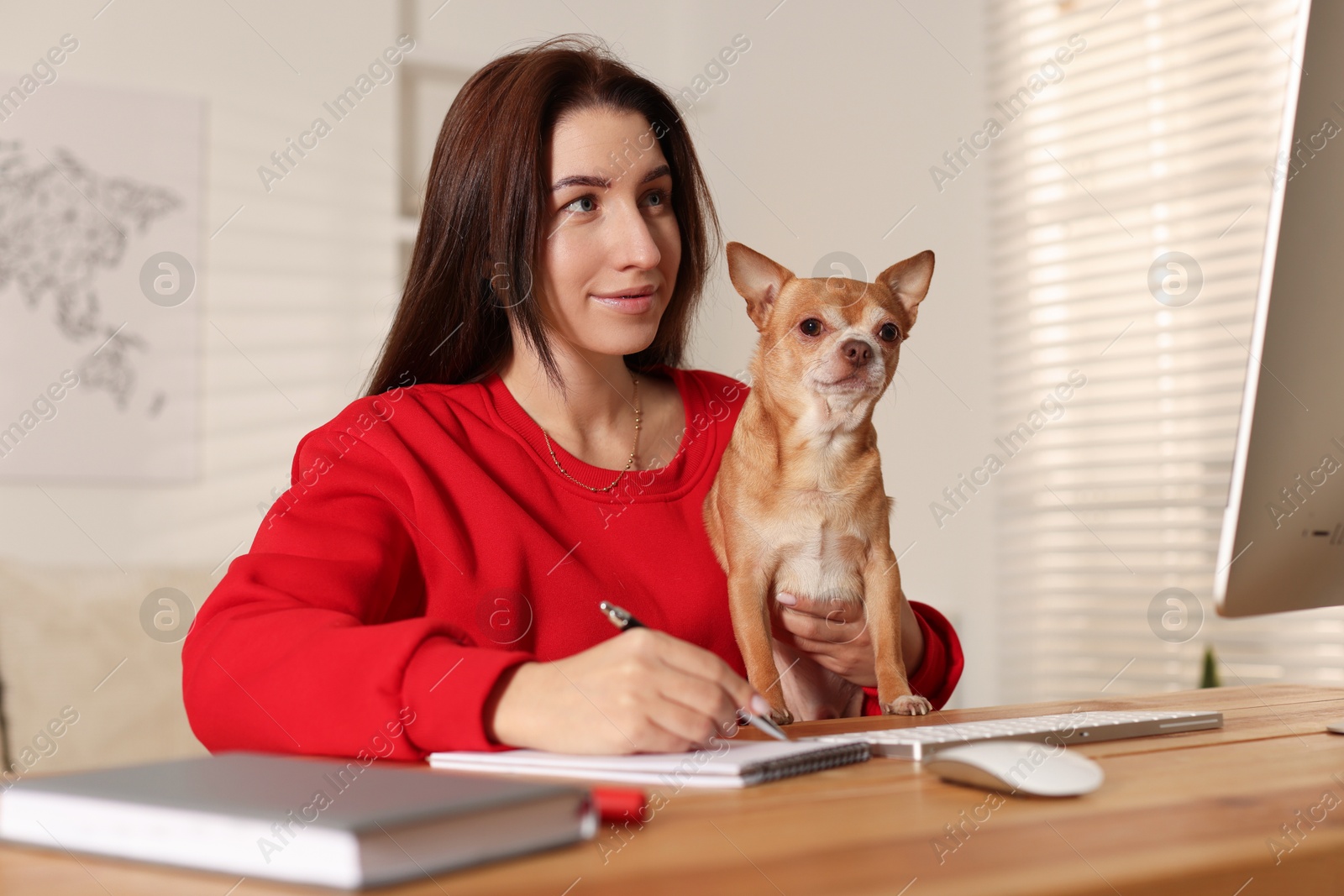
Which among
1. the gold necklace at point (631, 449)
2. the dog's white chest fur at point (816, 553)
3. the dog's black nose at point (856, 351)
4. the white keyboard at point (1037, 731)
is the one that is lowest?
the white keyboard at point (1037, 731)

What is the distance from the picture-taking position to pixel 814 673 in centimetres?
159

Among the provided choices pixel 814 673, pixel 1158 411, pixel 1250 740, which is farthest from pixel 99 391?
pixel 1250 740

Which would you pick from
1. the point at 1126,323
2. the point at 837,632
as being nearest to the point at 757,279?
the point at 837,632

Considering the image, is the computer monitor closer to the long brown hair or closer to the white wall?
the long brown hair

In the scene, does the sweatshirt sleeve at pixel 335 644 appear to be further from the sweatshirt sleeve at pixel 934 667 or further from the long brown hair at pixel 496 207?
the sweatshirt sleeve at pixel 934 667

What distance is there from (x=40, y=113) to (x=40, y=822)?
3180 mm

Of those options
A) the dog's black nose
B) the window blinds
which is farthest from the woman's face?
the window blinds

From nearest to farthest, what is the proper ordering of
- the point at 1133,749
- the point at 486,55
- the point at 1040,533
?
the point at 1133,749, the point at 1040,533, the point at 486,55

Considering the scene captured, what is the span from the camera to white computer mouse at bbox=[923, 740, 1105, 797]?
693 mm

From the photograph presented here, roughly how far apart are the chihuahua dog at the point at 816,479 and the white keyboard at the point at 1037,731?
0.34 m

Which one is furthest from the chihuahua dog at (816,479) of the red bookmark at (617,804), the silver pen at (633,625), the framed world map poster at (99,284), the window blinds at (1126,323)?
the framed world map poster at (99,284)

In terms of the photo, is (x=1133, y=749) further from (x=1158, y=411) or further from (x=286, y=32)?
(x=286, y=32)

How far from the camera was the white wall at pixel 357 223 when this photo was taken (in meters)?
3.21

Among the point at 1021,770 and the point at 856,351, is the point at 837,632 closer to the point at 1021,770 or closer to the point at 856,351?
the point at 856,351
